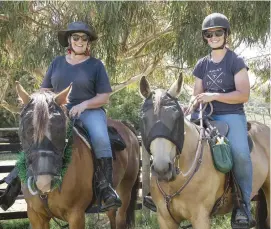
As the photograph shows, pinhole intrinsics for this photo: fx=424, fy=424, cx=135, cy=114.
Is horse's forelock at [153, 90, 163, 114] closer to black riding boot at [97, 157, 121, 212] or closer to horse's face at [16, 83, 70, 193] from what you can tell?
horse's face at [16, 83, 70, 193]

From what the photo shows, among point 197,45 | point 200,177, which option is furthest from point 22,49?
point 200,177

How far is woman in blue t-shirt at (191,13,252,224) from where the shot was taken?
14.1 ft

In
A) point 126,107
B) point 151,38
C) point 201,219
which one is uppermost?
point 151,38

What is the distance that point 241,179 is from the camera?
4.30m

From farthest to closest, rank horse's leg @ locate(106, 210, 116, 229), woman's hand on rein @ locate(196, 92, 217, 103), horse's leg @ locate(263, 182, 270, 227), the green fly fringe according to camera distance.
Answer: horse's leg @ locate(106, 210, 116, 229) < horse's leg @ locate(263, 182, 270, 227) < woman's hand on rein @ locate(196, 92, 217, 103) < the green fly fringe

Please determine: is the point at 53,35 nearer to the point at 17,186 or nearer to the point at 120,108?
the point at 17,186

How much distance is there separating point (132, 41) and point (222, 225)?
3858 millimetres

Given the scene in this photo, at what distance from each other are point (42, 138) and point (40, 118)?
175mm

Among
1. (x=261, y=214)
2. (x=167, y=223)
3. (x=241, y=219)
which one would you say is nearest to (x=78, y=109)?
(x=167, y=223)

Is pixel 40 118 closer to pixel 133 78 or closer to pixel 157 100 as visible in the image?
pixel 157 100

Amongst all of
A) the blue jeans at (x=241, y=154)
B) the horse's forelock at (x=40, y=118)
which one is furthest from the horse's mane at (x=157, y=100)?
the blue jeans at (x=241, y=154)

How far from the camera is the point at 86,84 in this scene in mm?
4695

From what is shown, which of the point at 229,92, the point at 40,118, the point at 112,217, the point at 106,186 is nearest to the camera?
the point at 40,118

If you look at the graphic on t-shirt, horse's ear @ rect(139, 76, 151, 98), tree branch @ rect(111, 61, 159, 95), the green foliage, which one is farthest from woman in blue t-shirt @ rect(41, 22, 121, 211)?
the green foliage
